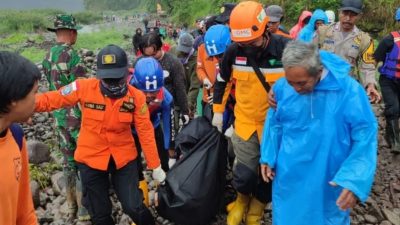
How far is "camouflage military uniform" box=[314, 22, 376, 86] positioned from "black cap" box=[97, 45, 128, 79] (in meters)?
2.44

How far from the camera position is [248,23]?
3209mm

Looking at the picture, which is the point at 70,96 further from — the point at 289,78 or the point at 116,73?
the point at 289,78

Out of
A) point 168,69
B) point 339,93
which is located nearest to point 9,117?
point 339,93

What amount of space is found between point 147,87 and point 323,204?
1.94m

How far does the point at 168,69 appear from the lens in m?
5.06

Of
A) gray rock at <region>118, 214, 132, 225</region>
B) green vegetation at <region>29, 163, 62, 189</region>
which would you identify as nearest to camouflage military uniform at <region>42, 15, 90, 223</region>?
gray rock at <region>118, 214, 132, 225</region>

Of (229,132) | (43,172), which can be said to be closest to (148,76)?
(229,132)

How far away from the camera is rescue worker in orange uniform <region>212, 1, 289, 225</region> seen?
10.8 feet

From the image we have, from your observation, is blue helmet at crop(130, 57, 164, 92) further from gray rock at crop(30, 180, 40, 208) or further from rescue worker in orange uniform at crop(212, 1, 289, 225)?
gray rock at crop(30, 180, 40, 208)

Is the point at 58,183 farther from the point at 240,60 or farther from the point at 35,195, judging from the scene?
the point at 240,60

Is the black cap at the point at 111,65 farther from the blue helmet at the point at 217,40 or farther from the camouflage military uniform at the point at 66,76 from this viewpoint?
the blue helmet at the point at 217,40

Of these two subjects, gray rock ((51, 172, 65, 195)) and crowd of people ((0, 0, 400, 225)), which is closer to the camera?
crowd of people ((0, 0, 400, 225))

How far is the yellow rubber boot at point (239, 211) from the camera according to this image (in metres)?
3.79

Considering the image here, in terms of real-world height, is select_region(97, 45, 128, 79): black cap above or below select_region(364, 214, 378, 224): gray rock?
above
